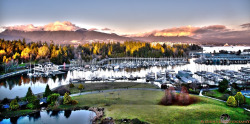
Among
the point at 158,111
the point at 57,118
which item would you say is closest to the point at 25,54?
the point at 57,118

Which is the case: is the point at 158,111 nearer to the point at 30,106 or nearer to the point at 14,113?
the point at 30,106

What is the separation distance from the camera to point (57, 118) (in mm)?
24672

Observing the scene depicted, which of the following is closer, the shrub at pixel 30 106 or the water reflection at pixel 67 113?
the water reflection at pixel 67 113

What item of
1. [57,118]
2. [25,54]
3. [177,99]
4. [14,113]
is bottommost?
[57,118]

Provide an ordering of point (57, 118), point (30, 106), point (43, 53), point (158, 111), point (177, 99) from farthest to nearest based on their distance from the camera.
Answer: point (43, 53), point (177, 99), point (30, 106), point (57, 118), point (158, 111)

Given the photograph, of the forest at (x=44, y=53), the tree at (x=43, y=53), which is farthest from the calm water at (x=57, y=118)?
the tree at (x=43, y=53)

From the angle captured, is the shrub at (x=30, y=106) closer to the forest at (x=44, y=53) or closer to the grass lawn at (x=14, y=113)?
the grass lawn at (x=14, y=113)

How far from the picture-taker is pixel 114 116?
22.5 metres

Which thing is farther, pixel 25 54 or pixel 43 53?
pixel 43 53

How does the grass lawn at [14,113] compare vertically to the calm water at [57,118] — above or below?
above

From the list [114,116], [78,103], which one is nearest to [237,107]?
[114,116]

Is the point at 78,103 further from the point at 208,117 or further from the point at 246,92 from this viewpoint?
the point at 246,92

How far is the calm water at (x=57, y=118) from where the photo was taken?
77.3 feet

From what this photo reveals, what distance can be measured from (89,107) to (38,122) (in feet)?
21.9
